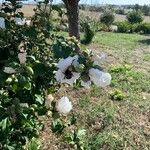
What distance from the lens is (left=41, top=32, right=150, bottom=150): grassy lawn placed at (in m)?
5.32

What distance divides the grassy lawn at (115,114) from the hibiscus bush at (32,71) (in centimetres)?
54

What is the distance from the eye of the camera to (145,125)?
5.98 metres

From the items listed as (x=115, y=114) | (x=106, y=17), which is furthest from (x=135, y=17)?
(x=115, y=114)

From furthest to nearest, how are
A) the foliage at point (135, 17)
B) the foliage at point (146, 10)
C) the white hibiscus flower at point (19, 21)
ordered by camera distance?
1. the foliage at point (146, 10)
2. the foliage at point (135, 17)
3. the white hibiscus flower at point (19, 21)

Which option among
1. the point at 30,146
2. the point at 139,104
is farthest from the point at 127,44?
the point at 30,146

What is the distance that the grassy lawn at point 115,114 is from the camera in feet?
17.4

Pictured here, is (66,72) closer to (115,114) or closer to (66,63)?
(66,63)

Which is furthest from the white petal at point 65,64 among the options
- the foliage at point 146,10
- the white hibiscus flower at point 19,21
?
the foliage at point 146,10

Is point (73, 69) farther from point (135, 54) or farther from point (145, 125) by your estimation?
point (135, 54)

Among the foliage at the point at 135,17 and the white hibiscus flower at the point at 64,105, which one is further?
the foliage at the point at 135,17

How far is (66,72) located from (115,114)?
436 cm

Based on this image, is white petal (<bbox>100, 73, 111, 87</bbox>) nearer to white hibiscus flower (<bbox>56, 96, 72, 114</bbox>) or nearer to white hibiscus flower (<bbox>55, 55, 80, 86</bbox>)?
white hibiscus flower (<bbox>55, 55, 80, 86</bbox>)

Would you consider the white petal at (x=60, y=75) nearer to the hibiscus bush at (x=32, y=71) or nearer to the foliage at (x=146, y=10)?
the hibiscus bush at (x=32, y=71)

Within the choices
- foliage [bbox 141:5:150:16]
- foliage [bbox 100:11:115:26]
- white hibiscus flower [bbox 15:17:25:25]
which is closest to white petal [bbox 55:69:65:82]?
white hibiscus flower [bbox 15:17:25:25]
